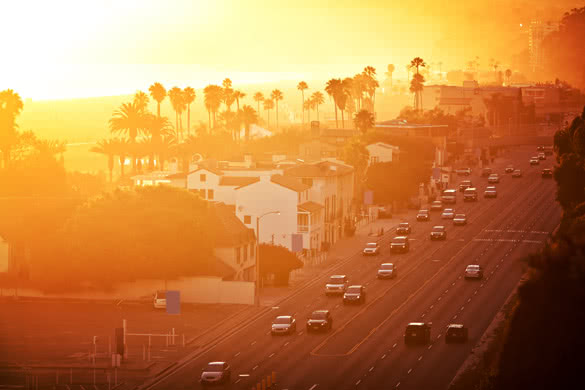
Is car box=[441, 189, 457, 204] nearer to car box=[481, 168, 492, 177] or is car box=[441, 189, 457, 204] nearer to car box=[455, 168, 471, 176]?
car box=[481, 168, 492, 177]

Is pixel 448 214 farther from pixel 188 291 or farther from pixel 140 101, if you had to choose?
pixel 140 101

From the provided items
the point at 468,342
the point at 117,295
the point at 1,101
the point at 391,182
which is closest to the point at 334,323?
the point at 468,342

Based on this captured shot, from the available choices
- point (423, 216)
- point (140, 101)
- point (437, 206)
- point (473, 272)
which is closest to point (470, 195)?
point (437, 206)

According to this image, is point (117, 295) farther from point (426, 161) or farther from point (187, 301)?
point (426, 161)

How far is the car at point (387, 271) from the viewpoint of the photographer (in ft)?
318

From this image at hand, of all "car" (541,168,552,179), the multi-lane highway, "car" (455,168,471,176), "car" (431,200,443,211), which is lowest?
the multi-lane highway

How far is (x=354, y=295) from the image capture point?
8525cm

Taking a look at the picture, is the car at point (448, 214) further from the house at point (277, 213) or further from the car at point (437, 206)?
the house at point (277, 213)

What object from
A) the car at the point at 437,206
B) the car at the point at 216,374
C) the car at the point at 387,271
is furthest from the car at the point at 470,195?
the car at the point at 216,374

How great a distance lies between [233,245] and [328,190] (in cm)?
3373

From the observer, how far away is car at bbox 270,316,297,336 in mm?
73188

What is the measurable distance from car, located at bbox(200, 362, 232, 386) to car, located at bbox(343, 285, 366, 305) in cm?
2585

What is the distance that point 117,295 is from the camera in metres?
89.1

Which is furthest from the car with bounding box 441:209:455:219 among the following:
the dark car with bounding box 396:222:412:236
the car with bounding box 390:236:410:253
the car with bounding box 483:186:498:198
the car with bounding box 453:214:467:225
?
the car with bounding box 390:236:410:253
